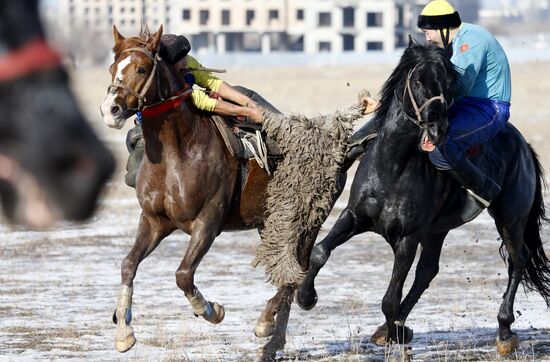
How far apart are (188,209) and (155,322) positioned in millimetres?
2488

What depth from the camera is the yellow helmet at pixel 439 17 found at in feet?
Result: 27.0

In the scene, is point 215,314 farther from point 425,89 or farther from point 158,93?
point 425,89

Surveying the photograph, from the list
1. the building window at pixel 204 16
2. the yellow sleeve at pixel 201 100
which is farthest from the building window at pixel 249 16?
the yellow sleeve at pixel 201 100

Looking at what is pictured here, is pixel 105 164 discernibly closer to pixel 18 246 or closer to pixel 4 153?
pixel 4 153

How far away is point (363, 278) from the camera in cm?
1233

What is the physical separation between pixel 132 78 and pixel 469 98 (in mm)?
2480

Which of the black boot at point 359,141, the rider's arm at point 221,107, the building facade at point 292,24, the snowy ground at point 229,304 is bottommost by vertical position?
the building facade at point 292,24

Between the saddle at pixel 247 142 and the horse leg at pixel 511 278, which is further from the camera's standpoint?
the horse leg at pixel 511 278

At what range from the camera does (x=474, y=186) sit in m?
8.10

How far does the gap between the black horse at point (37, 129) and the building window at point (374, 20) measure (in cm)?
14739

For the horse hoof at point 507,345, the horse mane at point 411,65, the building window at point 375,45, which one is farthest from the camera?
the building window at point 375,45

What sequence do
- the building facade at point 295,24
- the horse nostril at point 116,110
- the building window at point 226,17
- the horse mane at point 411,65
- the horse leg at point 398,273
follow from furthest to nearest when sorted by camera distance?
the building window at point 226,17 → the building facade at point 295,24 → the horse leg at point 398,273 → the horse mane at point 411,65 → the horse nostril at point 116,110

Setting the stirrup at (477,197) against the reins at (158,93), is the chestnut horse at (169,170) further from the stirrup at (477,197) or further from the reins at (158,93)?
the stirrup at (477,197)

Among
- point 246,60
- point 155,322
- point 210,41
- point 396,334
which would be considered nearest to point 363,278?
point 155,322
